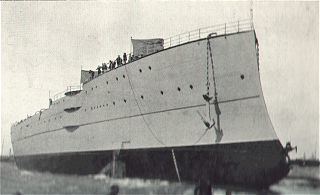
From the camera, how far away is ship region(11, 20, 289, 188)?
26.5 feet

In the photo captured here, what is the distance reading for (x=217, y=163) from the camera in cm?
822

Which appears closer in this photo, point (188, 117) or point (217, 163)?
point (217, 163)

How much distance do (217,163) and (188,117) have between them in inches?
54.8

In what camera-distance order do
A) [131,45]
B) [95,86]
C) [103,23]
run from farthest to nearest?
[95,86], [131,45], [103,23]

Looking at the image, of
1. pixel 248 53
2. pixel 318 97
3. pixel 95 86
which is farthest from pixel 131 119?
pixel 318 97

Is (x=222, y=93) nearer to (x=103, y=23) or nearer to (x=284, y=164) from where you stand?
(x=284, y=164)

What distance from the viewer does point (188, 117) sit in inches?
353

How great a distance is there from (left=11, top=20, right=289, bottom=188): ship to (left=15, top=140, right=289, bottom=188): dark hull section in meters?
0.02

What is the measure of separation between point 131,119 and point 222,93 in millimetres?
3000

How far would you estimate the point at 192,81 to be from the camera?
8.89 m

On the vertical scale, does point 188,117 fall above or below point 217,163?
above

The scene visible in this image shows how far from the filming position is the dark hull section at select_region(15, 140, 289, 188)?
25.8ft

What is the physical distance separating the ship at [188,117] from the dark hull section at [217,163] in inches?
0.8

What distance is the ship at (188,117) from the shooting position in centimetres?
808
